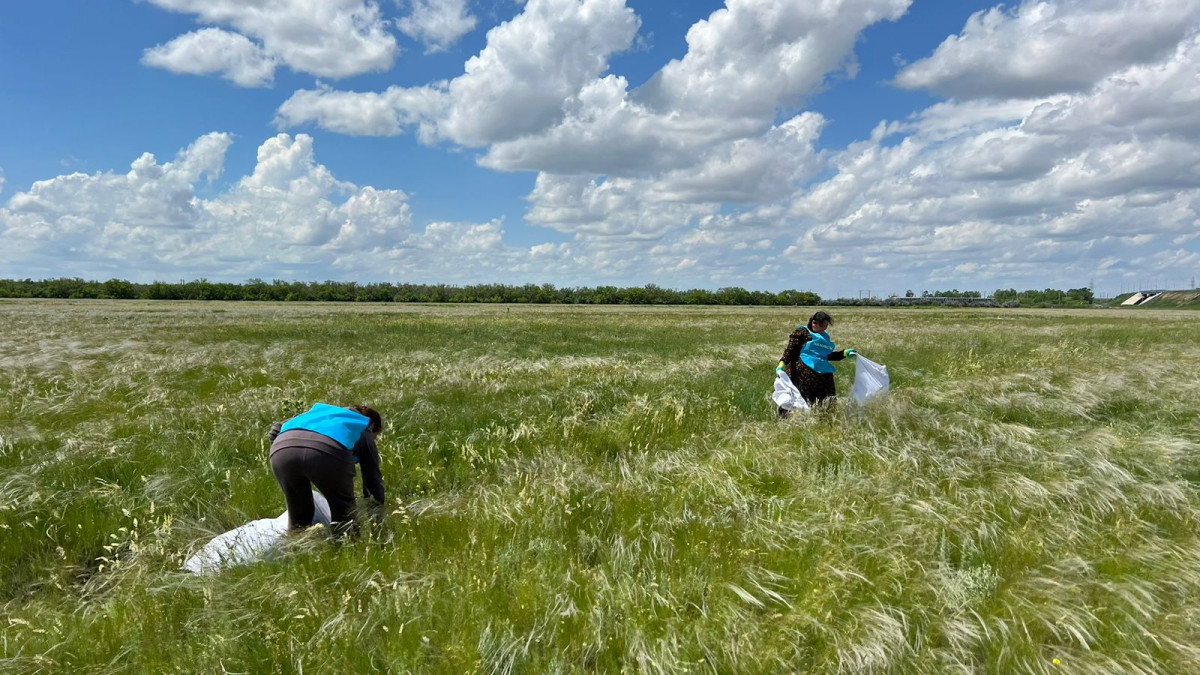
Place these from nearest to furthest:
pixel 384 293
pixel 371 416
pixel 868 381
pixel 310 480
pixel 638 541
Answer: pixel 638 541 → pixel 310 480 → pixel 371 416 → pixel 868 381 → pixel 384 293

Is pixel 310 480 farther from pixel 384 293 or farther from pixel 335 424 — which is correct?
pixel 384 293

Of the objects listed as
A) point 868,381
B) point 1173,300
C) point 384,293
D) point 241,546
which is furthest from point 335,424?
point 1173,300

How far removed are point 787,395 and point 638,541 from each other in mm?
5052

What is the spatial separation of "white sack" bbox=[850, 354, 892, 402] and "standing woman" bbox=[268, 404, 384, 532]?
→ 274 inches

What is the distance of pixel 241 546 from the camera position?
4762 millimetres

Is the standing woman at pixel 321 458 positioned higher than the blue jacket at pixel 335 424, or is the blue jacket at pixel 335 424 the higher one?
the blue jacket at pixel 335 424

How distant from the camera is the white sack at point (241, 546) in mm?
4508

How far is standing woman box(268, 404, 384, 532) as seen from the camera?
479cm

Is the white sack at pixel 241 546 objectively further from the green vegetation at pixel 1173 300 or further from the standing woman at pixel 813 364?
the green vegetation at pixel 1173 300

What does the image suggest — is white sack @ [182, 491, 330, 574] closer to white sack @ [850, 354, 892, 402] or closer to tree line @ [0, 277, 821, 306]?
white sack @ [850, 354, 892, 402]

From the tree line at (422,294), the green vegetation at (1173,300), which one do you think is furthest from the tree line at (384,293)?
the green vegetation at (1173,300)

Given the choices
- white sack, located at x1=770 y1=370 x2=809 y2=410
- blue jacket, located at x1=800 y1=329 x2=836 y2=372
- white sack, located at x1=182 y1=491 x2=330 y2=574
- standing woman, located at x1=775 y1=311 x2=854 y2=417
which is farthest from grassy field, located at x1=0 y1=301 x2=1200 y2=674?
blue jacket, located at x1=800 y1=329 x2=836 y2=372

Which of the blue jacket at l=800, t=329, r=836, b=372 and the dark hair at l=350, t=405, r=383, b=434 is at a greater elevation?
the blue jacket at l=800, t=329, r=836, b=372

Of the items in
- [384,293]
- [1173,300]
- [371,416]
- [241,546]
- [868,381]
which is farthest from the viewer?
[1173,300]
